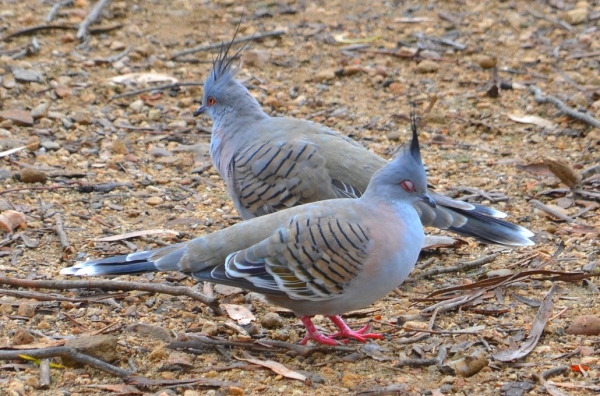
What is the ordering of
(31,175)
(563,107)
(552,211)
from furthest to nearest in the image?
1. (563,107)
2. (31,175)
3. (552,211)

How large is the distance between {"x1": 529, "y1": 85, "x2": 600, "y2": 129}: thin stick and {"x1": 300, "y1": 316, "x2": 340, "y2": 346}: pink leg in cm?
363

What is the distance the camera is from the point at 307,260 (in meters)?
4.46

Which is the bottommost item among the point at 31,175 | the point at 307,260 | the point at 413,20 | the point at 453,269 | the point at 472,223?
the point at 453,269

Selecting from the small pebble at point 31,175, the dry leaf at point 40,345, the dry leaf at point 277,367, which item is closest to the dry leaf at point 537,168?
the dry leaf at point 277,367

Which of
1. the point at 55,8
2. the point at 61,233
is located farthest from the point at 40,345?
the point at 55,8

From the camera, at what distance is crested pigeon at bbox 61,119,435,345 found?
4.41 metres

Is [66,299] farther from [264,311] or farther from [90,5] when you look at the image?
[90,5]

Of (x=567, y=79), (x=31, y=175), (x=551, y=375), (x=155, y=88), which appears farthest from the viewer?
(x=567, y=79)

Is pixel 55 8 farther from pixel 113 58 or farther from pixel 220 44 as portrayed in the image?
pixel 220 44

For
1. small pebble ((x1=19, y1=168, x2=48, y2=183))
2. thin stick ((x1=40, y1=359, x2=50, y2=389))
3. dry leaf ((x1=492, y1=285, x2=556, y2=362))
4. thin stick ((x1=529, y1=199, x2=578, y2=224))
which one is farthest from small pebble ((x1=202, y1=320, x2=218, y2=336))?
thin stick ((x1=529, y1=199, x2=578, y2=224))

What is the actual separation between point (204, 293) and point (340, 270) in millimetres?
1195

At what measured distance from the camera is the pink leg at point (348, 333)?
4.72 meters

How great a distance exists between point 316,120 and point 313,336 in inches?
139

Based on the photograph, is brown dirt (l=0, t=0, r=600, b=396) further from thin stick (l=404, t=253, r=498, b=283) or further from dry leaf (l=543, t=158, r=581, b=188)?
dry leaf (l=543, t=158, r=581, b=188)
